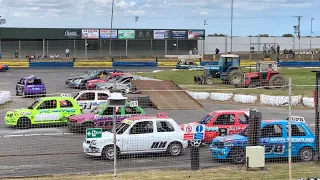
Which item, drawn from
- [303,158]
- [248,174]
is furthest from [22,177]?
[303,158]

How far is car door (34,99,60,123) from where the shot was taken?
1895 cm

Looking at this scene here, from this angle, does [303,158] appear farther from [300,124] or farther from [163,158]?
[163,158]

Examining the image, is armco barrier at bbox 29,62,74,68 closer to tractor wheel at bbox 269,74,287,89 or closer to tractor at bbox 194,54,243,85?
tractor at bbox 194,54,243,85

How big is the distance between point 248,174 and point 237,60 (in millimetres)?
26104

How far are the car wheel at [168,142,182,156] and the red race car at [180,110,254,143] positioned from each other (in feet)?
4.76

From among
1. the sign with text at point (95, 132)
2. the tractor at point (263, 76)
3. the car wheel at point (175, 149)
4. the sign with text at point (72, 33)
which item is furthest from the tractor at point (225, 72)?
the sign with text at point (72, 33)

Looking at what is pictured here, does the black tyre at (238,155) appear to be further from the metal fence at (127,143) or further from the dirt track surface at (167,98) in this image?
the dirt track surface at (167,98)

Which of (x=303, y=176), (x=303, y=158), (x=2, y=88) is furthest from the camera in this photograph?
(x=2, y=88)

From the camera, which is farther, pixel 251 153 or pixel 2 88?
pixel 2 88

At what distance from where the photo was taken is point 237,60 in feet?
120

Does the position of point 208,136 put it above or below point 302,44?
below

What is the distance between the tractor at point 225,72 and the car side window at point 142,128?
→ 21.0 m

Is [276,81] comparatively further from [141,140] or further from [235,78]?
[141,140]

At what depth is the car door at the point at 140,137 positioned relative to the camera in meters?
13.3
